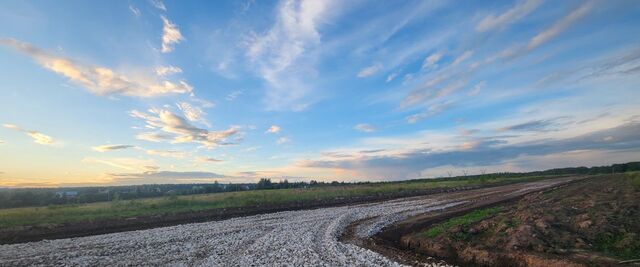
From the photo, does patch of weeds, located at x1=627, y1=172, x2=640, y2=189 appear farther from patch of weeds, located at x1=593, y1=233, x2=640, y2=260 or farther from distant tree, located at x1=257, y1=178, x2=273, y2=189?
distant tree, located at x1=257, y1=178, x2=273, y2=189

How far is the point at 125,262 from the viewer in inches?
723

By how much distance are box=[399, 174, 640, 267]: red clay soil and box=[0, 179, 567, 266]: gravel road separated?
12.9ft

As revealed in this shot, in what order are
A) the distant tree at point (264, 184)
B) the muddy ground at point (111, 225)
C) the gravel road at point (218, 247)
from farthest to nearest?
the distant tree at point (264, 184) → the muddy ground at point (111, 225) → the gravel road at point (218, 247)

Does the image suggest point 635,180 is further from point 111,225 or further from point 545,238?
point 111,225

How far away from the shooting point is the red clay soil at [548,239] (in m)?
14.1

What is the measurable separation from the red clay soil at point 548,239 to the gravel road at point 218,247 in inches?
154

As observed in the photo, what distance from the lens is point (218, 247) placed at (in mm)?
21625

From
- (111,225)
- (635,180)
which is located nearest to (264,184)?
(111,225)

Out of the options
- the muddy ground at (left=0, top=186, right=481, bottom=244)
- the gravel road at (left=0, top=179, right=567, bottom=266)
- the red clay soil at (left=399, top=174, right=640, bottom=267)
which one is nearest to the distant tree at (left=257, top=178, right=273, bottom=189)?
the muddy ground at (left=0, top=186, right=481, bottom=244)

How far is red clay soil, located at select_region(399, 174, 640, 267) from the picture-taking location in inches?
554

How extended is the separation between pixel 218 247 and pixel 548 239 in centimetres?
1733

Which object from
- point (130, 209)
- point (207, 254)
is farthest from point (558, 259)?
point (130, 209)

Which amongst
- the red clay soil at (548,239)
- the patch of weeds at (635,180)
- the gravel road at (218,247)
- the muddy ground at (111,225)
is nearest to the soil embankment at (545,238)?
the red clay soil at (548,239)

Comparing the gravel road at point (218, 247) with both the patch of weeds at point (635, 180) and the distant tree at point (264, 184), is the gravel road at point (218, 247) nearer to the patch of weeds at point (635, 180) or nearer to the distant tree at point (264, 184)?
the patch of weeds at point (635, 180)
